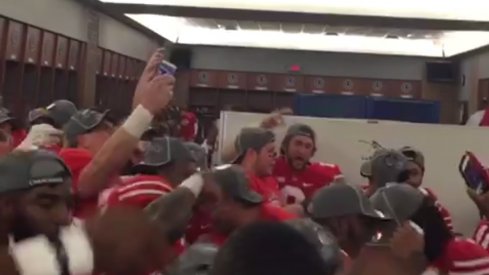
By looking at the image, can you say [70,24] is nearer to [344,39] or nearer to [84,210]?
[344,39]

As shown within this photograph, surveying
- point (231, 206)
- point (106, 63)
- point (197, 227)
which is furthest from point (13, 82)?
point (231, 206)

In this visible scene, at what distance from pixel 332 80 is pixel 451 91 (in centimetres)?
247

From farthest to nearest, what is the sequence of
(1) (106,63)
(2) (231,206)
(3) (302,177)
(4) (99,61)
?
(1) (106,63) < (4) (99,61) < (3) (302,177) < (2) (231,206)

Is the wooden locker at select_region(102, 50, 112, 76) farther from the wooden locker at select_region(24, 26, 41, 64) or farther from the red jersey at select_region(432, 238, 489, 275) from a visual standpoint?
the red jersey at select_region(432, 238, 489, 275)

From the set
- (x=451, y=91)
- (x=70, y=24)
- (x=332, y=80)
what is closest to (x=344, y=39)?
(x=332, y=80)

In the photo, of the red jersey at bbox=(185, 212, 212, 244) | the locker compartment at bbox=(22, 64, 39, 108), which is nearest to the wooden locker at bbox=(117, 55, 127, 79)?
the locker compartment at bbox=(22, 64, 39, 108)

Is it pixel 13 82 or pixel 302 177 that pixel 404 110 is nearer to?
pixel 302 177

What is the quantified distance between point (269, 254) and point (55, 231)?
3.01 ft

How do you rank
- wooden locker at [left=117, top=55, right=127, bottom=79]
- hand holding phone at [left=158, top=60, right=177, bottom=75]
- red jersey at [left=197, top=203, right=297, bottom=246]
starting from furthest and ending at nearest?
wooden locker at [left=117, top=55, right=127, bottom=79], hand holding phone at [left=158, top=60, right=177, bottom=75], red jersey at [left=197, top=203, right=297, bottom=246]

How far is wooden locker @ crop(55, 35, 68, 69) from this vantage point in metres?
11.4

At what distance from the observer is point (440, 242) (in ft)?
9.07

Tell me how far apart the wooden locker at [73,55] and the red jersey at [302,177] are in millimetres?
7190

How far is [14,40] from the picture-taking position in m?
Result: 9.66

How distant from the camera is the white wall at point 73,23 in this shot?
9.89 metres
